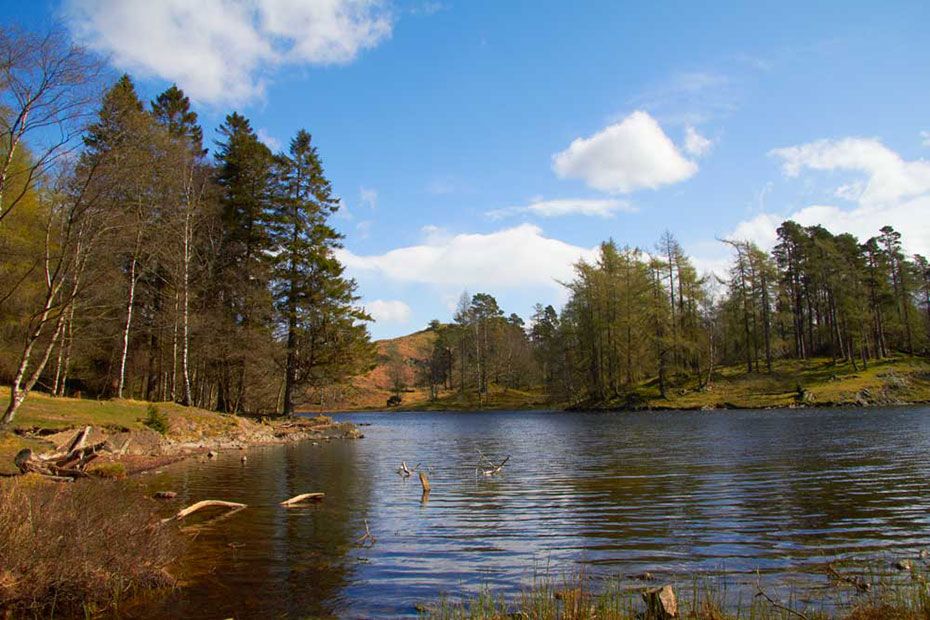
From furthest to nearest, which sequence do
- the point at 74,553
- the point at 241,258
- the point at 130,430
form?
1. the point at 241,258
2. the point at 130,430
3. the point at 74,553

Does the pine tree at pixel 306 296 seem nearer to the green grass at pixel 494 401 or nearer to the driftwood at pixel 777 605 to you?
the driftwood at pixel 777 605

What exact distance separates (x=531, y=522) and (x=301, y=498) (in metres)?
5.95

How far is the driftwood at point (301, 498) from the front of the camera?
1328cm

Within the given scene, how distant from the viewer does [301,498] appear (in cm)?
1379

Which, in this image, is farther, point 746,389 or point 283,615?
point 746,389

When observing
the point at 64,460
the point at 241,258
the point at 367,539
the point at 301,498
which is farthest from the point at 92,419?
the point at 241,258

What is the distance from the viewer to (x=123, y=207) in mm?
19828

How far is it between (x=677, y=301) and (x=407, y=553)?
2613 inches

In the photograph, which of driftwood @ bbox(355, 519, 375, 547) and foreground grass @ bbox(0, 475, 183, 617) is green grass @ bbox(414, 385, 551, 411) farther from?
foreground grass @ bbox(0, 475, 183, 617)

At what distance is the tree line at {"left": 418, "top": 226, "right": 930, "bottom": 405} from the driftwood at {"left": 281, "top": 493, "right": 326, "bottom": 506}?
5468cm

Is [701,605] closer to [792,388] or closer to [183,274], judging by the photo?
[183,274]

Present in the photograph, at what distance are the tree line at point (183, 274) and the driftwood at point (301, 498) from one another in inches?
430

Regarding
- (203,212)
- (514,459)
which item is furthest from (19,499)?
(203,212)

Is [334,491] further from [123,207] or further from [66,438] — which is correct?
[123,207]
